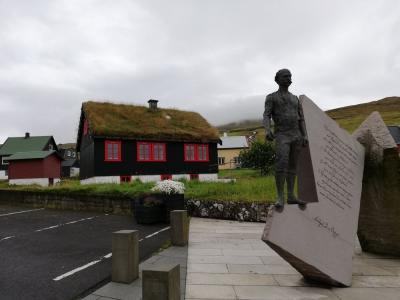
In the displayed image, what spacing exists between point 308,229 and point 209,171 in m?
24.3

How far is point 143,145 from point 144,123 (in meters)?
2.15

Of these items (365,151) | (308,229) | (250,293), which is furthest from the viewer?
(365,151)

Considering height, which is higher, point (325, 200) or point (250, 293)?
point (325, 200)

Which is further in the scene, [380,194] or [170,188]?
[170,188]

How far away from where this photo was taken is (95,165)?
25.0 meters

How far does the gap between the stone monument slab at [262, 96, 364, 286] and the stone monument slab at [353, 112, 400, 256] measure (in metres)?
0.66

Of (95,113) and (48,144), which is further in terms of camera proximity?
(48,144)

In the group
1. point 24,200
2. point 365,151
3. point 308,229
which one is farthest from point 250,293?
point 24,200

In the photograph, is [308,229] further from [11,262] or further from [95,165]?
[95,165]

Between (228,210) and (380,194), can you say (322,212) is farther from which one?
(228,210)

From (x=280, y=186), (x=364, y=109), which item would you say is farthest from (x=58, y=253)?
(x=364, y=109)

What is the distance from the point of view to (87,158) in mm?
28062

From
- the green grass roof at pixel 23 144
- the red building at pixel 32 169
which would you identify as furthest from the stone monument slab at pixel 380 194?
the green grass roof at pixel 23 144

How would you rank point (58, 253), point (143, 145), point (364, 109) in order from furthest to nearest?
point (364, 109)
point (143, 145)
point (58, 253)
